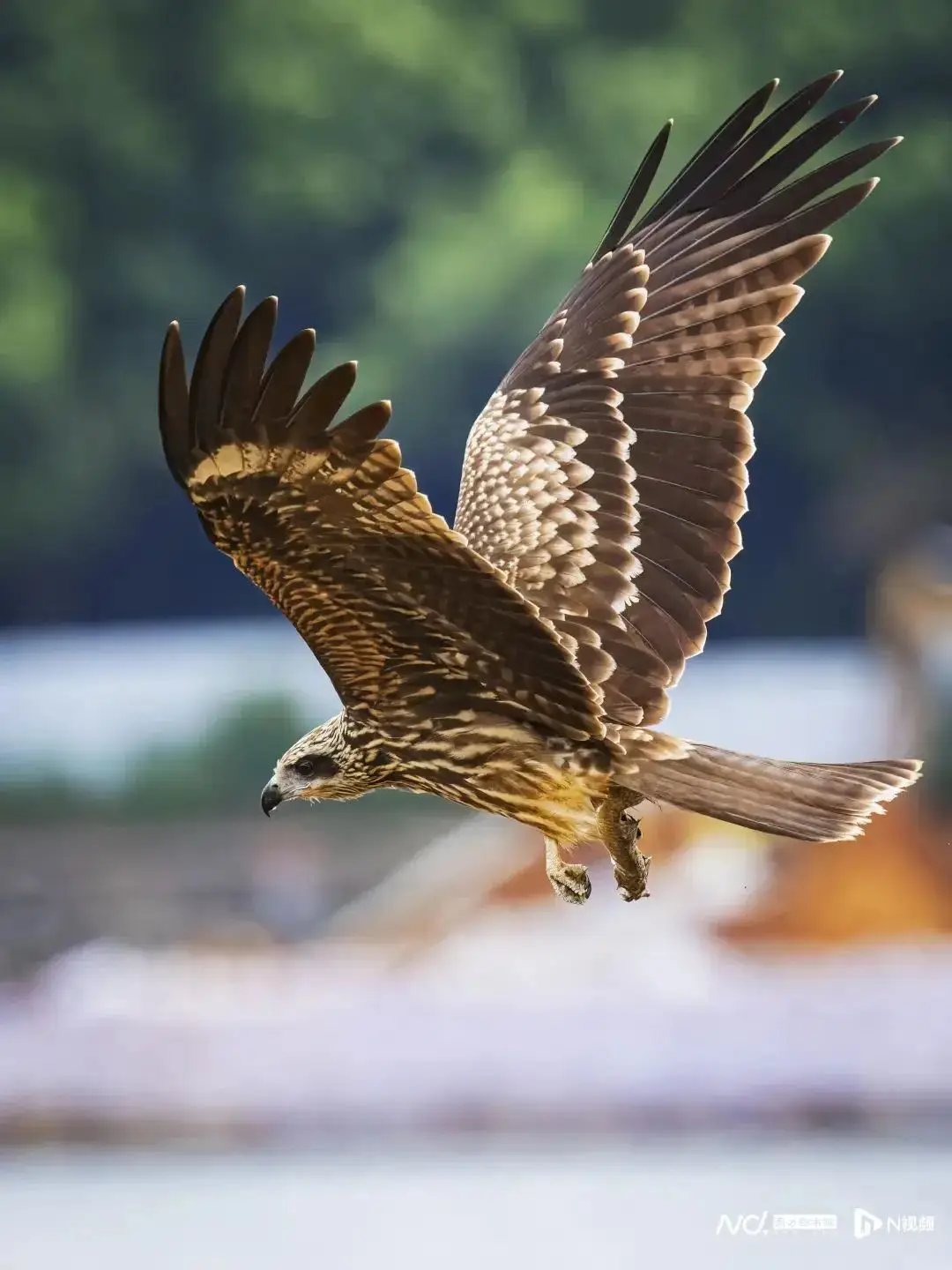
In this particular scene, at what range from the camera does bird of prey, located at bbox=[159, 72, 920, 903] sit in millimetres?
1782

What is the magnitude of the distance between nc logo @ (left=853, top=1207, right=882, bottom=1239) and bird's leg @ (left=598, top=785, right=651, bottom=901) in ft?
11.0

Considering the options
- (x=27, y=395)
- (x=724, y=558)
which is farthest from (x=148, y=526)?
(x=724, y=558)

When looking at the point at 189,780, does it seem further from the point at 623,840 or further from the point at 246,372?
the point at 246,372

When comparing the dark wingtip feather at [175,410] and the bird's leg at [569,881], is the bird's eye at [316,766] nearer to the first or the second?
the bird's leg at [569,881]

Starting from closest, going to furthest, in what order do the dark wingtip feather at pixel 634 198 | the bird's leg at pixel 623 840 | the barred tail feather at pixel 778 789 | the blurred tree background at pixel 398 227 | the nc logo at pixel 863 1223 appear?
the barred tail feather at pixel 778 789 → the bird's leg at pixel 623 840 → the dark wingtip feather at pixel 634 198 → the nc logo at pixel 863 1223 → the blurred tree background at pixel 398 227

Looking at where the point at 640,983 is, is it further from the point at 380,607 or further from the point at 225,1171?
the point at 380,607

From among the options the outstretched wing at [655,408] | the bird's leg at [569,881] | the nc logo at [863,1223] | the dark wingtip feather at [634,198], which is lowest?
the nc logo at [863,1223]

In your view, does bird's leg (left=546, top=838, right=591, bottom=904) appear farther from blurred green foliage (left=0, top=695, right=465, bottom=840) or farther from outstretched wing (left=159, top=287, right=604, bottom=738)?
blurred green foliage (left=0, top=695, right=465, bottom=840)

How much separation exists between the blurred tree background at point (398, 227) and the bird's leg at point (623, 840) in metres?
3.51

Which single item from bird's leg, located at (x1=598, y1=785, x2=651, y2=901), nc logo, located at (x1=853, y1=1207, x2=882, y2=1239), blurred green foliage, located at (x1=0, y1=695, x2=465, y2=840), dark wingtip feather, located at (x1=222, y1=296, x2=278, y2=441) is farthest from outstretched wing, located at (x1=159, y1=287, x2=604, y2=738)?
nc logo, located at (x1=853, y1=1207, x2=882, y2=1239)

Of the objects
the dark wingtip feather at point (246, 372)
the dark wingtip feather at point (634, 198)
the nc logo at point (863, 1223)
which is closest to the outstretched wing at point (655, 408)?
the dark wingtip feather at point (634, 198)

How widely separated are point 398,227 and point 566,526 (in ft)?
12.7

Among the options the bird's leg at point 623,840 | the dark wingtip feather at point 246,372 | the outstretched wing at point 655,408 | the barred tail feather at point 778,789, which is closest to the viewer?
the dark wingtip feather at point 246,372

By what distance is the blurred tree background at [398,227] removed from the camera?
570cm
